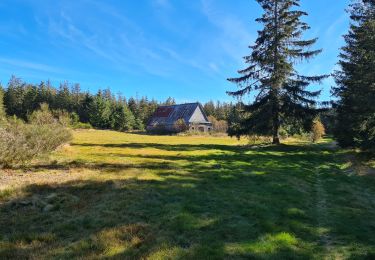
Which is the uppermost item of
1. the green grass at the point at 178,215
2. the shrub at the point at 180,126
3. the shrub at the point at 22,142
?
the shrub at the point at 180,126

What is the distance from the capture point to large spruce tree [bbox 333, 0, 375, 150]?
18578mm

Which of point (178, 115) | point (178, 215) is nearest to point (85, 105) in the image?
point (178, 115)

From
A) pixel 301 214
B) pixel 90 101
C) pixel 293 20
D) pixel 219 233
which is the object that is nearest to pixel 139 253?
pixel 219 233

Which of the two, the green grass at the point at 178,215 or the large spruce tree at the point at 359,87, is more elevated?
the large spruce tree at the point at 359,87

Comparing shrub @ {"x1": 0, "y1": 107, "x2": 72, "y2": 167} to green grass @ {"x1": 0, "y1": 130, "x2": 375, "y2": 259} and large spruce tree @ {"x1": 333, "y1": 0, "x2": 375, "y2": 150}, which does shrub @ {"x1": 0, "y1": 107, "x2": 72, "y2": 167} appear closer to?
green grass @ {"x1": 0, "y1": 130, "x2": 375, "y2": 259}


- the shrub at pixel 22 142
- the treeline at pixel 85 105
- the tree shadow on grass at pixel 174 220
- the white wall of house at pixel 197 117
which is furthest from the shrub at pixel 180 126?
the tree shadow on grass at pixel 174 220

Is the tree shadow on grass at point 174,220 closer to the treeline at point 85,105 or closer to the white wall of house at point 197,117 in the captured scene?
the white wall of house at point 197,117

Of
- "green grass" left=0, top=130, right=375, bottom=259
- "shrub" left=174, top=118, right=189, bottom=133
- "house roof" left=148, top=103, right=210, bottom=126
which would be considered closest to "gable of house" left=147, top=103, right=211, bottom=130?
"house roof" left=148, top=103, right=210, bottom=126

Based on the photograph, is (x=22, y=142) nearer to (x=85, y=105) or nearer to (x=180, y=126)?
(x=180, y=126)

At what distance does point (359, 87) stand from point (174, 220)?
18119mm

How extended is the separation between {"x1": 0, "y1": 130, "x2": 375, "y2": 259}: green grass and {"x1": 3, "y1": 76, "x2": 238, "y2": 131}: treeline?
61.1 m

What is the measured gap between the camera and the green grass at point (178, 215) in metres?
5.73

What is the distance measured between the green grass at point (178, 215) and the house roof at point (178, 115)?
4759cm

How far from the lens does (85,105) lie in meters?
80.8
